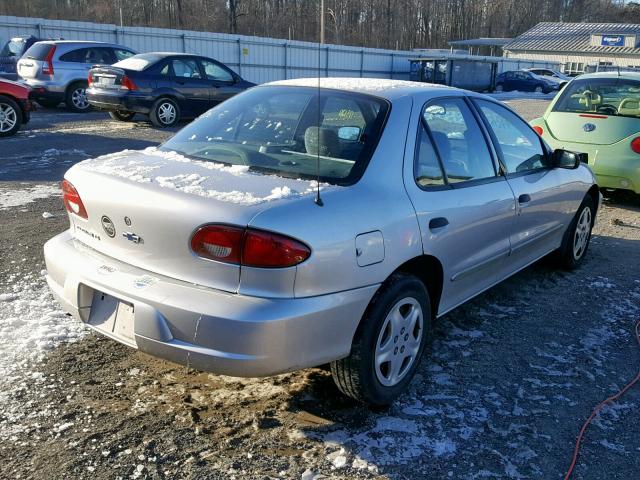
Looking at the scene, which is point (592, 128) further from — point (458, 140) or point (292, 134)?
point (292, 134)

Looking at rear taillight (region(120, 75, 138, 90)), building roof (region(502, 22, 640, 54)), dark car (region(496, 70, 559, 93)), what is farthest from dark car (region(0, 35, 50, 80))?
building roof (region(502, 22, 640, 54))

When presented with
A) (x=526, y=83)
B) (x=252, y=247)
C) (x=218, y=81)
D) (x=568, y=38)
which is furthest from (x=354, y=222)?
(x=568, y=38)

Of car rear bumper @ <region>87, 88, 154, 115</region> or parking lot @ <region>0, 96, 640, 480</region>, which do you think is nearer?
parking lot @ <region>0, 96, 640, 480</region>

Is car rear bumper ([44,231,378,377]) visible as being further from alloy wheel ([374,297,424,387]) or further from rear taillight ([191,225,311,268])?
alloy wheel ([374,297,424,387])

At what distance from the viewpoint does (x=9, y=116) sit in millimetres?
11102

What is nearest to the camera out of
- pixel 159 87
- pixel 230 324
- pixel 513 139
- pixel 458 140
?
pixel 230 324

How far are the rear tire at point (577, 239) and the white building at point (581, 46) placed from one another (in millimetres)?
48817

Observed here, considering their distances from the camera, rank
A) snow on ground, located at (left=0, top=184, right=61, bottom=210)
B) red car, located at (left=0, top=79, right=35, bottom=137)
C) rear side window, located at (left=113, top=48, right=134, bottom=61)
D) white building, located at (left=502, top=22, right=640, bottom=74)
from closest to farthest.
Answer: snow on ground, located at (left=0, top=184, right=61, bottom=210)
red car, located at (left=0, top=79, right=35, bottom=137)
rear side window, located at (left=113, top=48, right=134, bottom=61)
white building, located at (left=502, top=22, right=640, bottom=74)

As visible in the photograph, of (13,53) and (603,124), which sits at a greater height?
(13,53)

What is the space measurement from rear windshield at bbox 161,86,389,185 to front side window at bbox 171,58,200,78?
10404 millimetres

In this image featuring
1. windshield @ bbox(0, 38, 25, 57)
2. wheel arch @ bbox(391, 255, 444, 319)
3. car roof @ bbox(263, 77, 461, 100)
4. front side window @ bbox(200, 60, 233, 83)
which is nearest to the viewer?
wheel arch @ bbox(391, 255, 444, 319)

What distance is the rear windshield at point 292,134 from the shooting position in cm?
315

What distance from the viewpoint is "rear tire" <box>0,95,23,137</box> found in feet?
36.1

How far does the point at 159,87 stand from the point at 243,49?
14.9 metres
